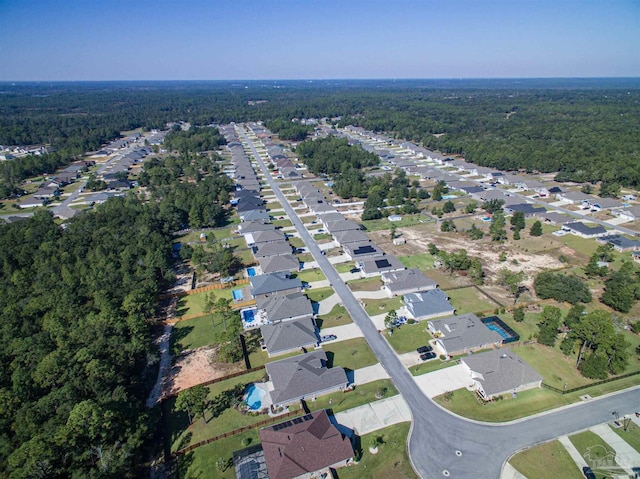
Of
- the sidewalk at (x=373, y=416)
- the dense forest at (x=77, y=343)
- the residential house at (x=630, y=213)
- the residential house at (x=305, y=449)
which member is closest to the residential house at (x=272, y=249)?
the dense forest at (x=77, y=343)

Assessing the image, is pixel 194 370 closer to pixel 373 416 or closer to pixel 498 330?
pixel 373 416

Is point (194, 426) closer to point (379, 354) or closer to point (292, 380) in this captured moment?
point (292, 380)

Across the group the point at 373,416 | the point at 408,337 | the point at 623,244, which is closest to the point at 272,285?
the point at 408,337

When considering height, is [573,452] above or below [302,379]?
below

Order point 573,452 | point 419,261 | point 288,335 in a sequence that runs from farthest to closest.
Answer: point 419,261 → point 288,335 → point 573,452

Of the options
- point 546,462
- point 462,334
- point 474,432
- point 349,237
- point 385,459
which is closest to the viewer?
point 546,462

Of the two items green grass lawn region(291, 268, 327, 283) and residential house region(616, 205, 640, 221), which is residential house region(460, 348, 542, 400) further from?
residential house region(616, 205, 640, 221)

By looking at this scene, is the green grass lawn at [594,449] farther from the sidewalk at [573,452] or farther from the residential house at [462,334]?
the residential house at [462,334]
